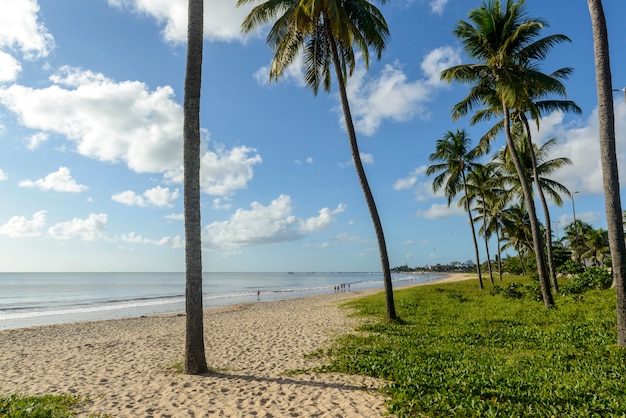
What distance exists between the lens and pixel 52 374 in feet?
27.9

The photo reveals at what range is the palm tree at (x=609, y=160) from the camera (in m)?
7.66

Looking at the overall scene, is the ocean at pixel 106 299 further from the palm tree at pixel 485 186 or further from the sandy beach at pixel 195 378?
the palm tree at pixel 485 186

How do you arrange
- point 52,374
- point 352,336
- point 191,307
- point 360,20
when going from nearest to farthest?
point 191,307 → point 52,374 → point 352,336 → point 360,20

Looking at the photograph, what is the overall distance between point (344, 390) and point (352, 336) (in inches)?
201

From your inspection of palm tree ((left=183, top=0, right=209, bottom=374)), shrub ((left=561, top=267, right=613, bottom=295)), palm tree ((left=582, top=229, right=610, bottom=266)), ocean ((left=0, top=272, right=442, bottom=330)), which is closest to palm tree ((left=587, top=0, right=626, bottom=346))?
palm tree ((left=183, top=0, right=209, bottom=374))

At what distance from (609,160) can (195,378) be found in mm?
9730

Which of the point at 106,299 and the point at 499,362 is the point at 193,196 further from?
the point at 106,299

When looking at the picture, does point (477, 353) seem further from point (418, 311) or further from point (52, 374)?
point (52, 374)

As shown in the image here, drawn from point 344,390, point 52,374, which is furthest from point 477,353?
point 52,374

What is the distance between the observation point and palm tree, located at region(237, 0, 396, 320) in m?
13.4

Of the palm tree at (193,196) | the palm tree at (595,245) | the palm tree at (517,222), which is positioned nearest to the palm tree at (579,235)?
the palm tree at (595,245)

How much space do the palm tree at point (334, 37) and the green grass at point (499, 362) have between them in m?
3.52

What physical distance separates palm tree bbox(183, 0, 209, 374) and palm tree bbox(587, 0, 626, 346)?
28.4 feet

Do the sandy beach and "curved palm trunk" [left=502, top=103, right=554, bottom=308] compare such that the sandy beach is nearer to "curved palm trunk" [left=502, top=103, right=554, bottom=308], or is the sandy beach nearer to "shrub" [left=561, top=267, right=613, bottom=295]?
"curved palm trunk" [left=502, top=103, right=554, bottom=308]
